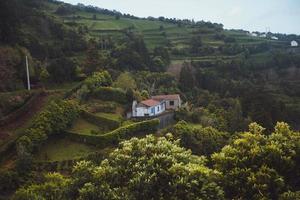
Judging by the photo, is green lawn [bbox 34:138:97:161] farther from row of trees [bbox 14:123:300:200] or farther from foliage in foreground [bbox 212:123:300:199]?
foliage in foreground [bbox 212:123:300:199]

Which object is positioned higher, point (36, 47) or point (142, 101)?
point (36, 47)

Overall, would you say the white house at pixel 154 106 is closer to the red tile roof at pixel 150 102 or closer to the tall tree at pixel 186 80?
the red tile roof at pixel 150 102

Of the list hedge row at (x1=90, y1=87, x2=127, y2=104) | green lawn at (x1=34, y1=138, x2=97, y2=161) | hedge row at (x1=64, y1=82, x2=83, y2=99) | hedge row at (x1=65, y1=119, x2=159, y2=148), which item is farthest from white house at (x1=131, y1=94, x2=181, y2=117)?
green lawn at (x1=34, y1=138, x2=97, y2=161)

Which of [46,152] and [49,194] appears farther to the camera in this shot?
[46,152]

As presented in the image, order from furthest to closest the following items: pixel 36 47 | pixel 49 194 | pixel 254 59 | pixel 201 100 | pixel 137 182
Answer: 1. pixel 254 59
2. pixel 201 100
3. pixel 36 47
4. pixel 49 194
5. pixel 137 182

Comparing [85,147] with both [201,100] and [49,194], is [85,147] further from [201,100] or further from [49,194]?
[201,100]

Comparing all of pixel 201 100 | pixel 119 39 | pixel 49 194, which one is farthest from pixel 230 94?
pixel 49 194
